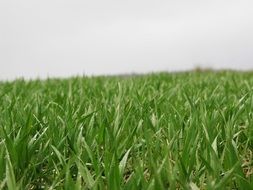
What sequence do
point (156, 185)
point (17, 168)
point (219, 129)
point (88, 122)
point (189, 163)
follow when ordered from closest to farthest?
1. point (156, 185)
2. point (189, 163)
3. point (17, 168)
4. point (219, 129)
5. point (88, 122)

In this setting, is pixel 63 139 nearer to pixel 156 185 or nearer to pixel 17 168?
pixel 17 168

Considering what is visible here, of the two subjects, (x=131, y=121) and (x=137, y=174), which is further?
(x=131, y=121)

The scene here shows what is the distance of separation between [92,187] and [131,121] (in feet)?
3.10

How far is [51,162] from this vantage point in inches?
67.0

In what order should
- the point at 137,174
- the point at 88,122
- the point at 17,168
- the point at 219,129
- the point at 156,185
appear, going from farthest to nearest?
the point at 88,122
the point at 219,129
the point at 17,168
the point at 137,174
the point at 156,185

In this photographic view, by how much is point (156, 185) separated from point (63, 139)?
69 cm

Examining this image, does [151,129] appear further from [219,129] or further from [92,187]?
[92,187]

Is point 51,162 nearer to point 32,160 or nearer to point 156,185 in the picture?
point 32,160

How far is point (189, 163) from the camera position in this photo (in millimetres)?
1499

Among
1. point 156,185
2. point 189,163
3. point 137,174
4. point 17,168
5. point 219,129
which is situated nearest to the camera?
point 156,185

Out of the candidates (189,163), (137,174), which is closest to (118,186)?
(137,174)

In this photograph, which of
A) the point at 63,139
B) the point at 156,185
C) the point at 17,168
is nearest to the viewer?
the point at 156,185

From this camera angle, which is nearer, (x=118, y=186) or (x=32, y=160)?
(x=118, y=186)

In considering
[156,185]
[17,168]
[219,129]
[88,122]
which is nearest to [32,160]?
[17,168]
